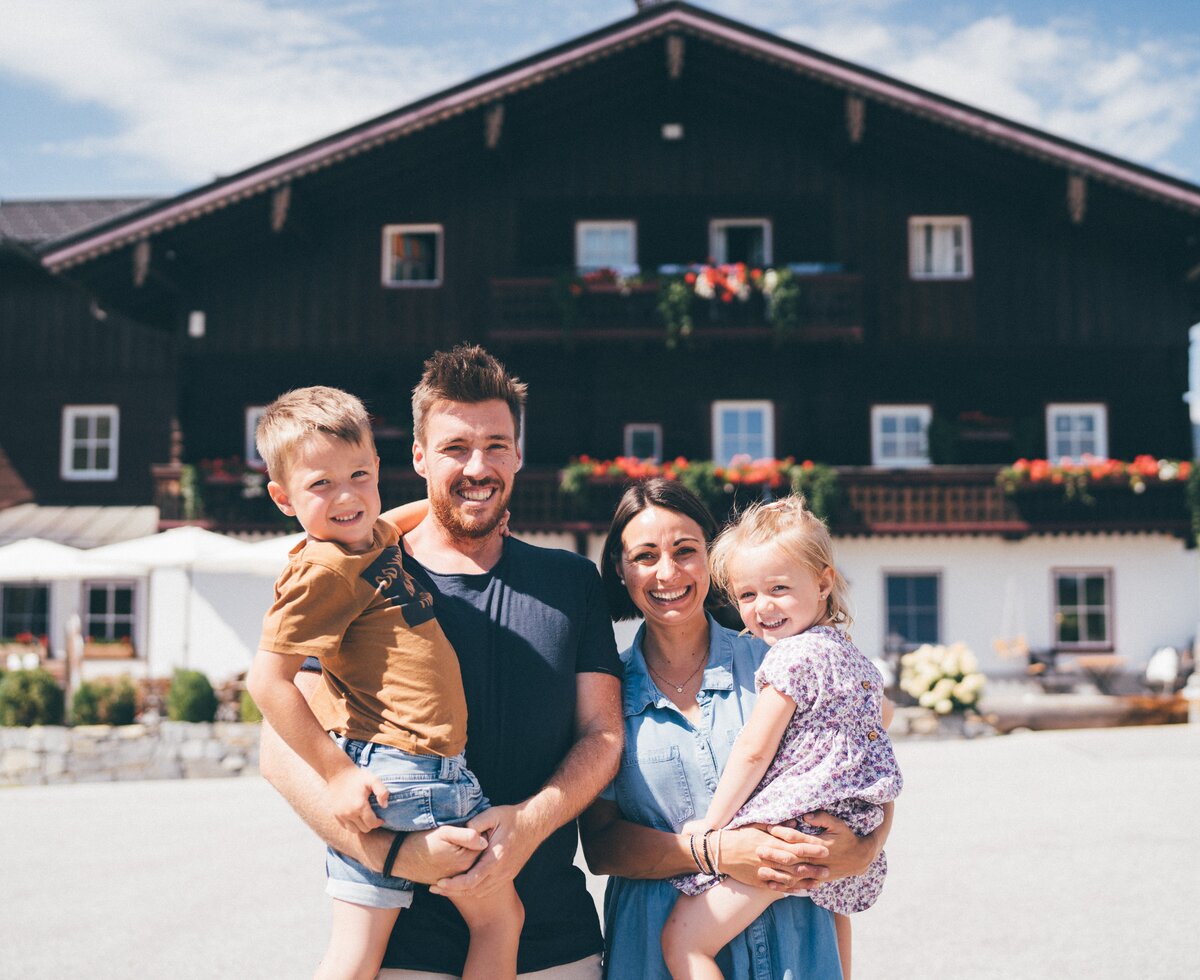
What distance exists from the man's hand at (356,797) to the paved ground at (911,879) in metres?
4.59

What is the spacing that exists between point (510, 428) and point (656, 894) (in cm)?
140

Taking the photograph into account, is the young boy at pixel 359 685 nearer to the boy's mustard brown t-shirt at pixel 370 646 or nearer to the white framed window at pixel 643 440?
the boy's mustard brown t-shirt at pixel 370 646

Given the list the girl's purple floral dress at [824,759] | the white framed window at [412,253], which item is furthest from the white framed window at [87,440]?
the girl's purple floral dress at [824,759]

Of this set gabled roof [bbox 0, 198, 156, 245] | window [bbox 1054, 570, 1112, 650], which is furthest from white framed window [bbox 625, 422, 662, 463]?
gabled roof [bbox 0, 198, 156, 245]

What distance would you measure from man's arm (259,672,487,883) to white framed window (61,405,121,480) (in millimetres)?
22777

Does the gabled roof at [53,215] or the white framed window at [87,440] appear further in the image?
the gabled roof at [53,215]

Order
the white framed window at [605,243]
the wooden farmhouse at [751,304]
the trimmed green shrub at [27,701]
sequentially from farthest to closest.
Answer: the white framed window at [605,243]
the wooden farmhouse at [751,304]
the trimmed green shrub at [27,701]

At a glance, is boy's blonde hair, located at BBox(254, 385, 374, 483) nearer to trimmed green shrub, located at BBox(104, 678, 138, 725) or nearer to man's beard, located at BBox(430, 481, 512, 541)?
man's beard, located at BBox(430, 481, 512, 541)

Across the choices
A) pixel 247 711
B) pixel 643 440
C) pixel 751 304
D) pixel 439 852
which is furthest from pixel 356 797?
pixel 643 440

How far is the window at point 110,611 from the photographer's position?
70.2ft

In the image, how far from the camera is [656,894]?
301 cm

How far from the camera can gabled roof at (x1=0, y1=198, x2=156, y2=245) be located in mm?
25156

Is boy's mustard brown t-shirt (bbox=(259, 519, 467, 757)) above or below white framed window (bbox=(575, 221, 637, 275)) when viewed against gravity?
below

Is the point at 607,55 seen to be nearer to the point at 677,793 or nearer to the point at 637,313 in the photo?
the point at 637,313
